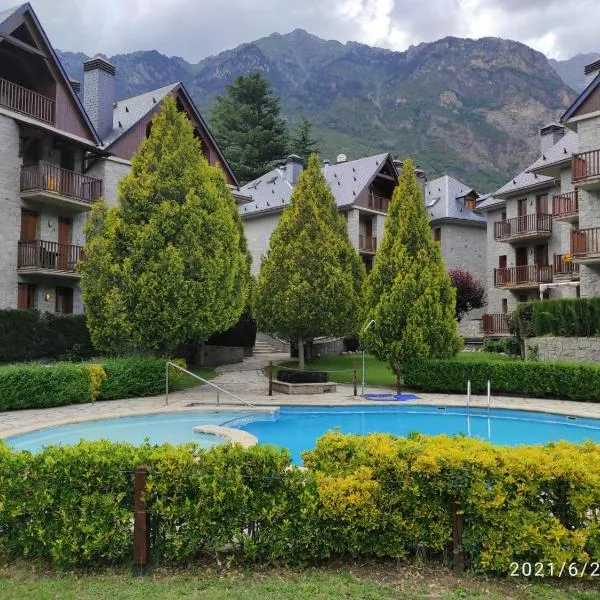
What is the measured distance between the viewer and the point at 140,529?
4625mm

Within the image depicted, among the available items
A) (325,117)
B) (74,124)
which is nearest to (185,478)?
(74,124)

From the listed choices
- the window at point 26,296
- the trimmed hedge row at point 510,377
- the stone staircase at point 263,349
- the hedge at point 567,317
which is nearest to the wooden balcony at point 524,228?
the hedge at point 567,317

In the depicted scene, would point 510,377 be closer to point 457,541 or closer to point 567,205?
point 457,541

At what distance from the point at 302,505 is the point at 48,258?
775 inches

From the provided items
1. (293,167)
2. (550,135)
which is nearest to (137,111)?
(293,167)

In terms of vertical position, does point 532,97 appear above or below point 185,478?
above

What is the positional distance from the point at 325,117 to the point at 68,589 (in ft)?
303

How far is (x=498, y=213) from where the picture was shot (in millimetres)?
35781

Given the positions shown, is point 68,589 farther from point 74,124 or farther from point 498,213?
point 498,213

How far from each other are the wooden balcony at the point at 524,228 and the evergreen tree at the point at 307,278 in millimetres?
13990

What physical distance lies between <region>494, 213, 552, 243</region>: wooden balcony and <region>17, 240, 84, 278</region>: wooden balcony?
2277 centimetres

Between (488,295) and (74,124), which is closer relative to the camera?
(74,124)

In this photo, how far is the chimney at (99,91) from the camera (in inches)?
997

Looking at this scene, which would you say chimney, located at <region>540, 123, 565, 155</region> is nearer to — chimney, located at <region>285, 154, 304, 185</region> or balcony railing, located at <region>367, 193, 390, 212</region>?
balcony railing, located at <region>367, 193, 390, 212</region>
